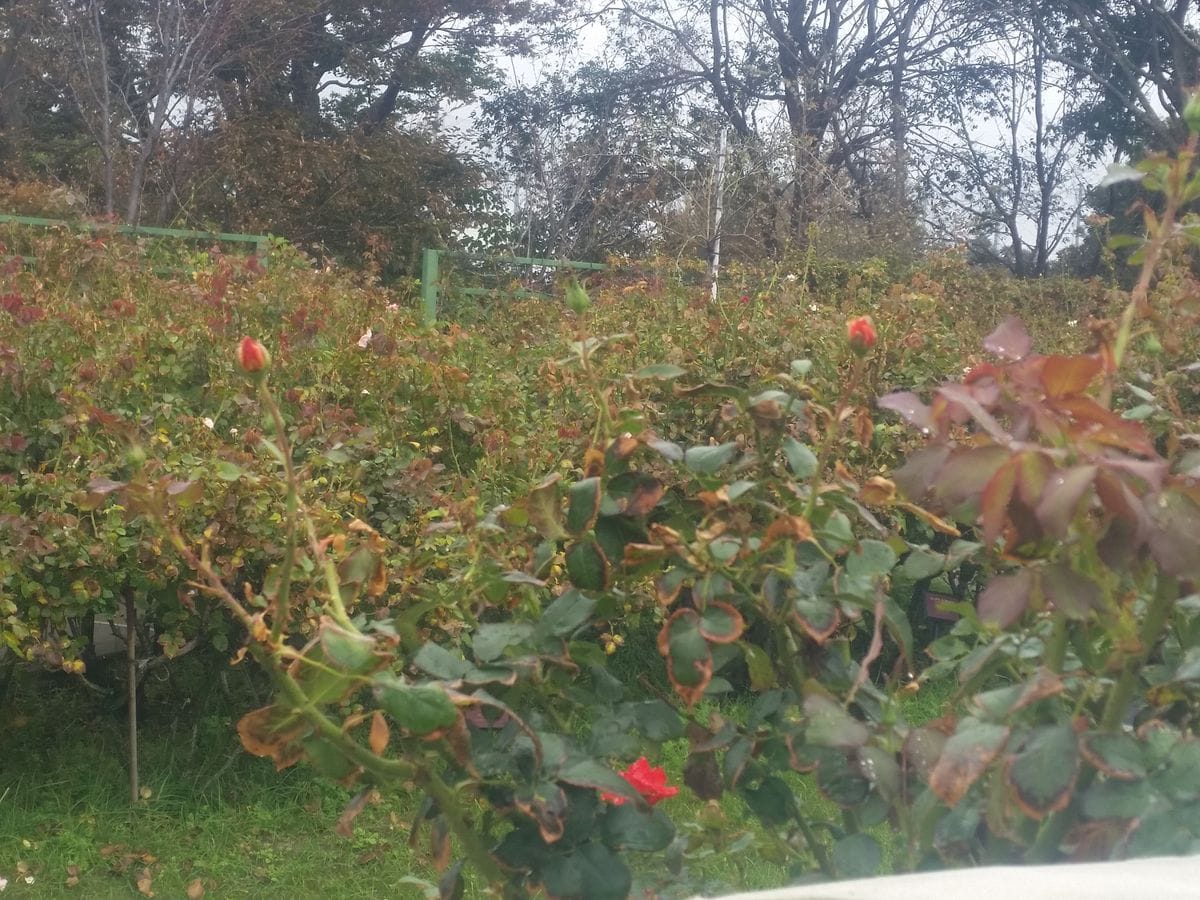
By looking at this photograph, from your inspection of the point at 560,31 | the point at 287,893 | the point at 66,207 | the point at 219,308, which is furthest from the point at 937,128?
the point at 287,893

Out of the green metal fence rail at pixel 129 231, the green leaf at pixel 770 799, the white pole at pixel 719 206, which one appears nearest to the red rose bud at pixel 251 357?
the green leaf at pixel 770 799

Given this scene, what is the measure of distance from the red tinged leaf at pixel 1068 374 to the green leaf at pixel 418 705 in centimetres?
47

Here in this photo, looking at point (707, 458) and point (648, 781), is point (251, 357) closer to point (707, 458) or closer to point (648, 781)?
point (707, 458)

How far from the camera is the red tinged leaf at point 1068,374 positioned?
83 cm

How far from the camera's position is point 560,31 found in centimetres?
1931

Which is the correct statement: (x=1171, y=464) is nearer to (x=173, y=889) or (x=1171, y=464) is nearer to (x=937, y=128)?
(x=173, y=889)

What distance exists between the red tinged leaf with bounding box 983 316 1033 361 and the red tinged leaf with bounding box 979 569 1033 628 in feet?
0.58

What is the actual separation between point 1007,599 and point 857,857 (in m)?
0.27

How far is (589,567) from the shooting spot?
3.57 feet

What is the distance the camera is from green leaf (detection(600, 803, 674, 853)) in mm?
1035

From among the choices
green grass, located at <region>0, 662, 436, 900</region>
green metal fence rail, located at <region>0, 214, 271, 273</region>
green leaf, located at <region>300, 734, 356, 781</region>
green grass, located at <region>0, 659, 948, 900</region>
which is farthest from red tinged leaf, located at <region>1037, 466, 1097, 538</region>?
green metal fence rail, located at <region>0, 214, 271, 273</region>

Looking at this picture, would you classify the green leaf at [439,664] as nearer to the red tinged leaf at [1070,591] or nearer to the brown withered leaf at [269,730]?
the brown withered leaf at [269,730]

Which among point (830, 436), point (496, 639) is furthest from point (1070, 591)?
point (496, 639)

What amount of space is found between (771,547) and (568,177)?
15.3 m
